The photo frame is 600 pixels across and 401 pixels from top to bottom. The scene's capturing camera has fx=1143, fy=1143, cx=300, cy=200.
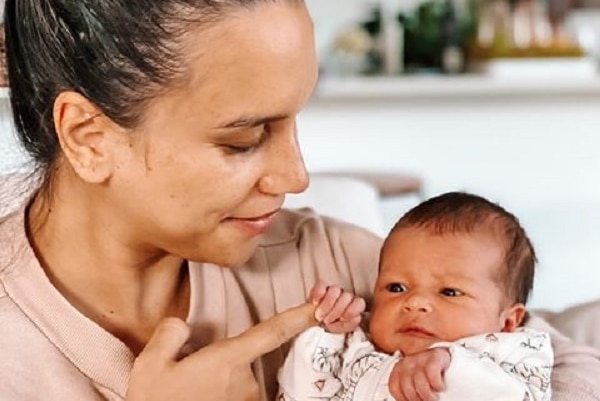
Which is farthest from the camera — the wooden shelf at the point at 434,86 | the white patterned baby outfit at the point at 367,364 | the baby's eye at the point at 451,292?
the wooden shelf at the point at 434,86

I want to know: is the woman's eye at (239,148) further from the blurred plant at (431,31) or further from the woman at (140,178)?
the blurred plant at (431,31)

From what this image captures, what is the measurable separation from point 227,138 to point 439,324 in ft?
1.21

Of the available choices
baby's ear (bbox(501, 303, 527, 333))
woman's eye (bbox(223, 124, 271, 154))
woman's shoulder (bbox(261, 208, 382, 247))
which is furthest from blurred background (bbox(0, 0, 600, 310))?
woman's eye (bbox(223, 124, 271, 154))

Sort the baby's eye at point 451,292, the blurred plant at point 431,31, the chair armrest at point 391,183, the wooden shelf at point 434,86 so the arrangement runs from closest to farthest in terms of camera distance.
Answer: the baby's eye at point 451,292 → the chair armrest at point 391,183 → the wooden shelf at point 434,86 → the blurred plant at point 431,31

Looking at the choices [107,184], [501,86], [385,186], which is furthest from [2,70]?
[501,86]

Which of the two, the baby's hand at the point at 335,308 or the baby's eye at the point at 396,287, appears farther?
the baby's eye at the point at 396,287

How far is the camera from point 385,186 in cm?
327

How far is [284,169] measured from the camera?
125 centimetres

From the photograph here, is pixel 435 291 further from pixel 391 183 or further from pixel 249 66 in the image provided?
pixel 391 183

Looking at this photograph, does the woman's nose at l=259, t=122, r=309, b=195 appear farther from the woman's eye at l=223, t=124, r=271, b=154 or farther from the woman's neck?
the woman's neck

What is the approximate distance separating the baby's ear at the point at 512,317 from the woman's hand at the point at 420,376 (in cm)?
21

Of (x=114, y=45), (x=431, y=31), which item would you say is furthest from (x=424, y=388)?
(x=431, y=31)

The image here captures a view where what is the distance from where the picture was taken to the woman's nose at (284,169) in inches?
49.1

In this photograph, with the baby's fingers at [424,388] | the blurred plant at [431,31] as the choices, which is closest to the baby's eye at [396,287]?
the baby's fingers at [424,388]
